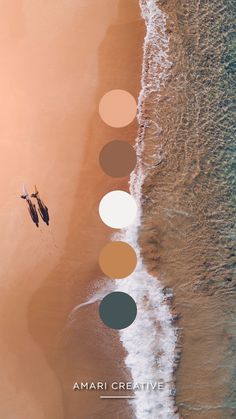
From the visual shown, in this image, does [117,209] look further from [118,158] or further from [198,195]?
[198,195]

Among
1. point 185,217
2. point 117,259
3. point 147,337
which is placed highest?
point 185,217

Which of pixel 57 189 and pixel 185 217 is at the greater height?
pixel 57 189

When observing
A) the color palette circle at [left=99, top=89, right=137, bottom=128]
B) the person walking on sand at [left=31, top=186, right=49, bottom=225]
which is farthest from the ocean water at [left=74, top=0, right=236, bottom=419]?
the person walking on sand at [left=31, top=186, right=49, bottom=225]

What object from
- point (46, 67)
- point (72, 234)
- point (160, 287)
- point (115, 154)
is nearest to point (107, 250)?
point (72, 234)

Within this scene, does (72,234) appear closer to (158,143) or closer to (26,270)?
(26,270)

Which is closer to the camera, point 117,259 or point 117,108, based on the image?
point 117,259

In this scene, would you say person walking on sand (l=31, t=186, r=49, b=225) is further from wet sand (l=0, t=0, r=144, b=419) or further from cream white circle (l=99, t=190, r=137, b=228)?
cream white circle (l=99, t=190, r=137, b=228)

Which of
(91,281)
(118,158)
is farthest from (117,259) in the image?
(118,158)
